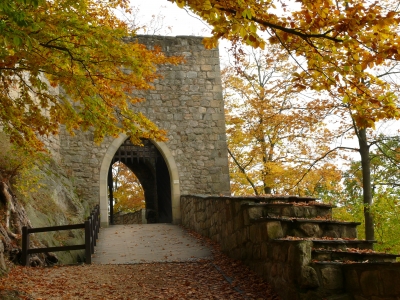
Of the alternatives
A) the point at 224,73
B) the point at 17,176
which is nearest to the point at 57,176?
the point at 17,176

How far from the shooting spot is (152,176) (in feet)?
61.5

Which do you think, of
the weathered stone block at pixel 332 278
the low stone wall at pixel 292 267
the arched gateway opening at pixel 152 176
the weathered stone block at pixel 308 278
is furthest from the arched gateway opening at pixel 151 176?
the weathered stone block at pixel 332 278

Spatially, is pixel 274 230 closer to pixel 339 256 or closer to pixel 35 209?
pixel 339 256

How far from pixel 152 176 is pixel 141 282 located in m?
12.8

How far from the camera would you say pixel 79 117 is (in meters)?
6.40

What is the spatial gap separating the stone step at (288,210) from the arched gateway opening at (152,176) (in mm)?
7271

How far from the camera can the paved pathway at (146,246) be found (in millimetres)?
7828

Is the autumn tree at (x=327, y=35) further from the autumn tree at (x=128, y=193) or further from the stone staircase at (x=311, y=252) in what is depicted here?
the autumn tree at (x=128, y=193)

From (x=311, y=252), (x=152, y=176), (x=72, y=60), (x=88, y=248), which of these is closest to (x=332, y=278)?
(x=311, y=252)

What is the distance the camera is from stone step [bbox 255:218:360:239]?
16.9 ft

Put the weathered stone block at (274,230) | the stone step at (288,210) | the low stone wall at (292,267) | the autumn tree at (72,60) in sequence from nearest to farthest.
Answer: the low stone wall at (292,267)
the autumn tree at (72,60)
the weathered stone block at (274,230)
the stone step at (288,210)

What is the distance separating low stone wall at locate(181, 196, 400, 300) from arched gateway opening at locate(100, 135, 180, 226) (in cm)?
575

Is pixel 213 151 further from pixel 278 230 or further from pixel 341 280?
pixel 341 280

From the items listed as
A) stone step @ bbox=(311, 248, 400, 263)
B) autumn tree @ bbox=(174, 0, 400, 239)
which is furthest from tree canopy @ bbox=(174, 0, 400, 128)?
stone step @ bbox=(311, 248, 400, 263)
